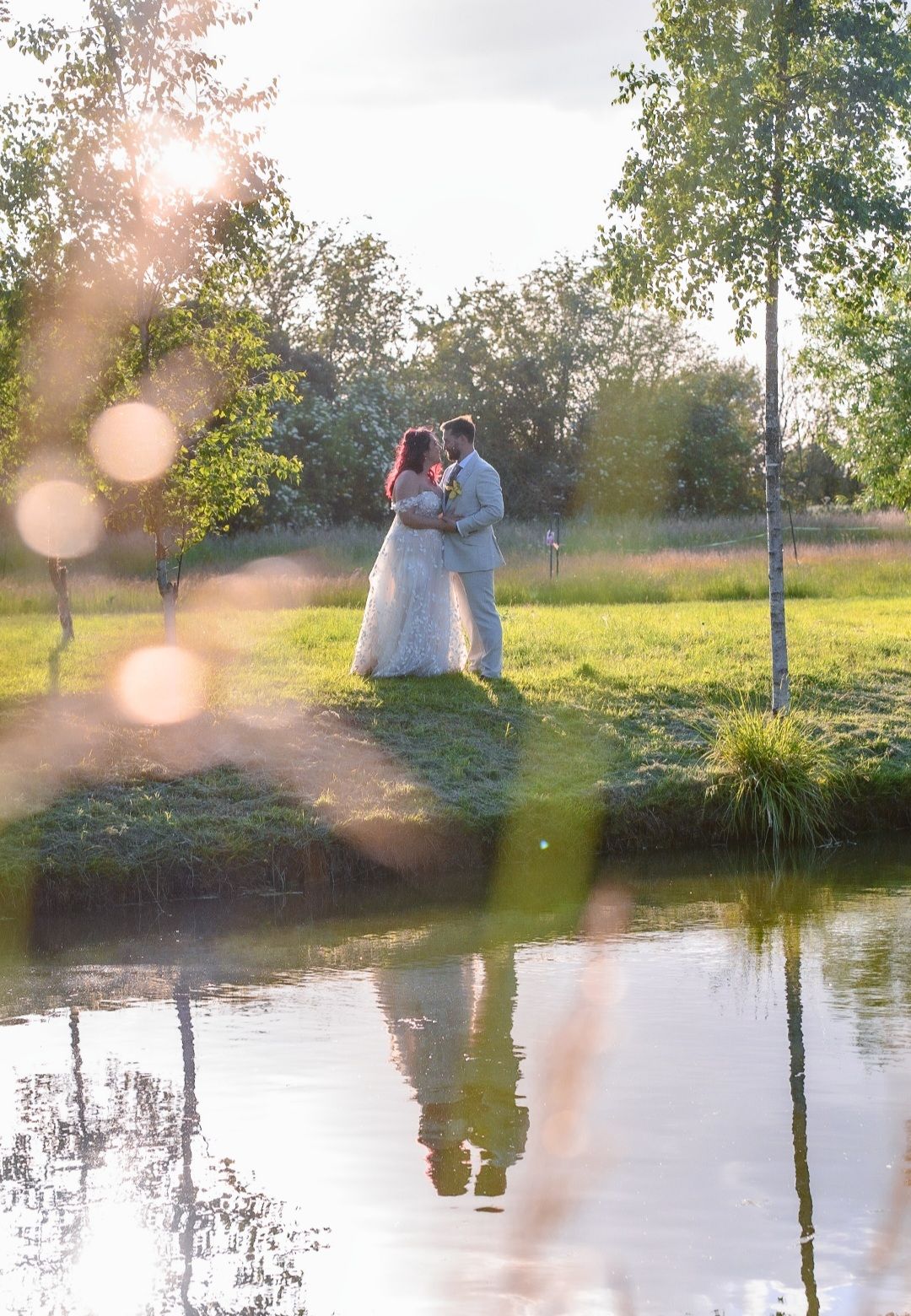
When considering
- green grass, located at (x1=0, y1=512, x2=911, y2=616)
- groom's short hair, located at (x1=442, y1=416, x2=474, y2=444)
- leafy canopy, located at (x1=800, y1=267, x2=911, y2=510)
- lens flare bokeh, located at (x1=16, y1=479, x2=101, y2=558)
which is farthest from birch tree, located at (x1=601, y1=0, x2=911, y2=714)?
leafy canopy, located at (x1=800, y1=267, x2=911, y2=510)

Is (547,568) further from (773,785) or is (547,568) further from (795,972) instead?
(795,972)

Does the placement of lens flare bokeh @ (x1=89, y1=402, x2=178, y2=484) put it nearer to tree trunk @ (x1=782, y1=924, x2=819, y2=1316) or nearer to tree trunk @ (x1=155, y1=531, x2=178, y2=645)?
tree trunk @ (x1=155, y1=531, x2=178, y2=645)

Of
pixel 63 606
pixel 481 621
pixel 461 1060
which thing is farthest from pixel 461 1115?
pixel 63 606

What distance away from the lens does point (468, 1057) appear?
6492 millimetres

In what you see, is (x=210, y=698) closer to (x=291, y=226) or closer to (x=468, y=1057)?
(x=291, y=226)

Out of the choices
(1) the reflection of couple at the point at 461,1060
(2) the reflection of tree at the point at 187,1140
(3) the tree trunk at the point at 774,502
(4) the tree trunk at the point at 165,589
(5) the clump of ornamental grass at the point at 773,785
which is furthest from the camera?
(4) the tree trunk at the point at 165,589

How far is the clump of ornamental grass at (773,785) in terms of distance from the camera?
11305mm

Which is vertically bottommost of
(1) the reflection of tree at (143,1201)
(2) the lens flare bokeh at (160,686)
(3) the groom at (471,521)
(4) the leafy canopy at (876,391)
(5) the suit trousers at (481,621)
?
(1) the reflection of tree at (143,1201)

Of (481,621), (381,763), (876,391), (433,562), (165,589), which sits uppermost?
(876,391)

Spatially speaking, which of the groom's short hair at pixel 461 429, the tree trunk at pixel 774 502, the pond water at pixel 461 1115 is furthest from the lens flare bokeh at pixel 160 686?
the tree trunk at pixel 774 502

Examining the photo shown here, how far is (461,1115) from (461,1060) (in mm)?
677

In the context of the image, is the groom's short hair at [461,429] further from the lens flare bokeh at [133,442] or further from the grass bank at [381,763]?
the lens flare bokeh at [133,442]

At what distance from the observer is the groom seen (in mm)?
13125

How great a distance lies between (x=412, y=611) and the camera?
1355 cm
